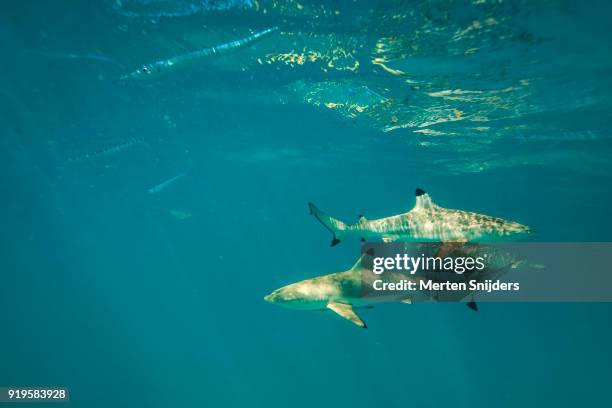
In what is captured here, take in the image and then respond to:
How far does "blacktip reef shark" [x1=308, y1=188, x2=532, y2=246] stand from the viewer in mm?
5918

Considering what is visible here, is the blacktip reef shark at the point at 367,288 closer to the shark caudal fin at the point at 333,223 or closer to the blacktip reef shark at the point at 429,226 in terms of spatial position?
the blacktip reef shark at the point at 429,226

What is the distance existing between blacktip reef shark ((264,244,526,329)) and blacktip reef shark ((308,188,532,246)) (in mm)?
266

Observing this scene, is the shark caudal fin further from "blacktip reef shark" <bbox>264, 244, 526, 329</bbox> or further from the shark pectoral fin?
the shark pectoral fin

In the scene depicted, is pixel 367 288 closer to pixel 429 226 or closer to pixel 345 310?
pixel 345 310

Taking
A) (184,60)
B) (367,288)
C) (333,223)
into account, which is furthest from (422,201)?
(184,60)

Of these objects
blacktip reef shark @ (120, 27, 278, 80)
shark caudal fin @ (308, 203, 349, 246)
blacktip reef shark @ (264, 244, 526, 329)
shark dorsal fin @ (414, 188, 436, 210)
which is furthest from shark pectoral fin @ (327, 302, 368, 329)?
blacktip reef shark @ (120, 27, 278, 80)

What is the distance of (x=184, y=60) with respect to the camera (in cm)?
1403

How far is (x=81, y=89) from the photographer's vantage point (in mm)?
16906

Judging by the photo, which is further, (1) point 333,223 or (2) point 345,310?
(1) point 333,223

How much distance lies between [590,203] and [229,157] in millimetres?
32387

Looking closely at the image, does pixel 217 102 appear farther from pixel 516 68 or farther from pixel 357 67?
pixel 516 68

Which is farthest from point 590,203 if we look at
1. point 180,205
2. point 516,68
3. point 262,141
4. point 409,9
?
point 180,205

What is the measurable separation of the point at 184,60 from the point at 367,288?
11946mm

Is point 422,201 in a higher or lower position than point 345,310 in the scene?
higher
